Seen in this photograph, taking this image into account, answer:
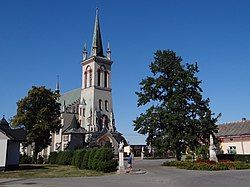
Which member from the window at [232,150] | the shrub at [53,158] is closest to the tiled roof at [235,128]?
the window at [232,150]

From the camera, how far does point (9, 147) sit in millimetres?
33156

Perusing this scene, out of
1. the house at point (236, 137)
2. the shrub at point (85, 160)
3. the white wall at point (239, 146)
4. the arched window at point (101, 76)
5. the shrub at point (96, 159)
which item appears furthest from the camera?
the arched window at point (101, 76)

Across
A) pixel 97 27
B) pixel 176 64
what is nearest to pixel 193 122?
pixel 176 64

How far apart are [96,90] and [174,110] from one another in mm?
46453

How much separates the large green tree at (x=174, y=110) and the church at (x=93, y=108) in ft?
110

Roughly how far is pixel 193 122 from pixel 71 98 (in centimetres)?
6054

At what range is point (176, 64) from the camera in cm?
3784

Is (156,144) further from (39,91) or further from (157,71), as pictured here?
(39,91)

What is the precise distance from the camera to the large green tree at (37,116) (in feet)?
148

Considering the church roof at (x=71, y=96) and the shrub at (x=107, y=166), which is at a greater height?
the church roof at (x=71, y=96)

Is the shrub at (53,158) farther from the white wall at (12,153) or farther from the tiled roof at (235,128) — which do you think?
the tiled roof at (235,128)

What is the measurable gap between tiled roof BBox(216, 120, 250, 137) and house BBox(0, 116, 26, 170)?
3325cm

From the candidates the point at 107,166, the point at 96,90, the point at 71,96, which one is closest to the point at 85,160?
the point at 107,166

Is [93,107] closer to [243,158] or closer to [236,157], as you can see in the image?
[236,157]
